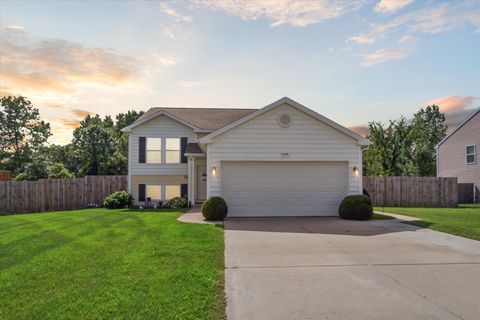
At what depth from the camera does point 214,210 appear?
12023mm

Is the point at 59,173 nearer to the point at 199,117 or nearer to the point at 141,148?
the point at 141,148

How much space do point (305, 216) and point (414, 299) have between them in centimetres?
906

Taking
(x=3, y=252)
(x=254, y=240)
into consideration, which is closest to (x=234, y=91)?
(x=254, y=240)

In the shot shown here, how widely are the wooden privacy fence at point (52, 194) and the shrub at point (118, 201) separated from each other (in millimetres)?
1955

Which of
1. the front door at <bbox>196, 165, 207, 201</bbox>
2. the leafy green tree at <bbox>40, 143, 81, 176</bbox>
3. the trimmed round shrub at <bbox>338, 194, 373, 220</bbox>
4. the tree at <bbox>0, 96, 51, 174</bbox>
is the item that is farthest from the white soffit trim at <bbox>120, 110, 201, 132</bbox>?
the tree at <bbox>0, 96, 51, 174</bbox>

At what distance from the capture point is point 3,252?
7.24 metres

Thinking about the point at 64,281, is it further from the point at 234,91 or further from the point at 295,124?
the point at 234,91

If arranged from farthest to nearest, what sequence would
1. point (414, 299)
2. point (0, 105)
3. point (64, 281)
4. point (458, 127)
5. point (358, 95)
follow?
point (0, 105) → point (458, 127) → point (358, 95) → point (64, 281) → point (414, 299)

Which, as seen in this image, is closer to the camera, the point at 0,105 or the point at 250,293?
the point at 250,293

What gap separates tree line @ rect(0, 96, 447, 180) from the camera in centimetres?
3100

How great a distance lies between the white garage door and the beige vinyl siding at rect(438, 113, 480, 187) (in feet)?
51.8

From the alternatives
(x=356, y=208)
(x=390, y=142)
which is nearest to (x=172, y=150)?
(x=356, y=208)

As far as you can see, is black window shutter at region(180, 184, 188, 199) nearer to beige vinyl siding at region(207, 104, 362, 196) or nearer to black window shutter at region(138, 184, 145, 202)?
black window shutter at region(138, 184, 145, 202)

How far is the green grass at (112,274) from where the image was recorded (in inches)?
161
